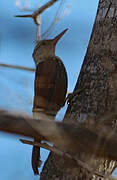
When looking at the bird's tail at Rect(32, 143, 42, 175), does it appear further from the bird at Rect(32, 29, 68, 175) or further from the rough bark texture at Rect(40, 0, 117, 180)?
the bird at Rect(32, 29, 68, 175)

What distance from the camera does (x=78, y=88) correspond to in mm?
3654

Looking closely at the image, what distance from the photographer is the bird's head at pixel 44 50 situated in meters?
5.32

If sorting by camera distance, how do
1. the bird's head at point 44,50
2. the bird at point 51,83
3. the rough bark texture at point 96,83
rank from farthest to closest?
1. the bird's head at point 44,50
2. the bird at point 51,83
3. the rough bark texture at point 96,83

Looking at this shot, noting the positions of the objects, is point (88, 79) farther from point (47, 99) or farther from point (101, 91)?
point (47, 99)

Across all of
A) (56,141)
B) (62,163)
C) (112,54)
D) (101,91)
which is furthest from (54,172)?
(56,141)

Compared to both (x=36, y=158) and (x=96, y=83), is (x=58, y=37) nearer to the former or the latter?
(x=96, y=83)

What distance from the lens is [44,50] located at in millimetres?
5402

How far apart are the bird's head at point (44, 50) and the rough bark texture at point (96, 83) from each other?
60.4 inches

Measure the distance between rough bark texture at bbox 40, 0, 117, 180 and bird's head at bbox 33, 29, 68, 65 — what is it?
5.03 feet

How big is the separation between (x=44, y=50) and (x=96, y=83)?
6.69 ft

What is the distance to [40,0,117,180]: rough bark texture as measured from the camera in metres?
3.18

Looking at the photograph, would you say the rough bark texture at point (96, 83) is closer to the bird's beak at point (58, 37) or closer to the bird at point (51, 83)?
the bird at point (51, 83)

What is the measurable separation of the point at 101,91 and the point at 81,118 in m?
Answer: 0.34

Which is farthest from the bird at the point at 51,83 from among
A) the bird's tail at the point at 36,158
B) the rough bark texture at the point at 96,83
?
the rough bark texture at the point at 96,83
